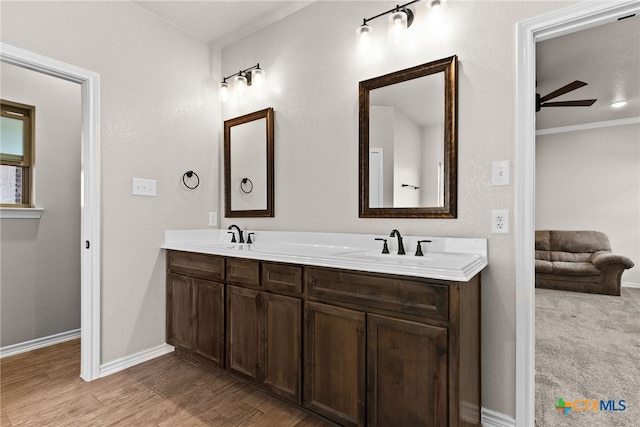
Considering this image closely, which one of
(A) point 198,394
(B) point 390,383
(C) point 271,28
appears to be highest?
(C) point 271,28

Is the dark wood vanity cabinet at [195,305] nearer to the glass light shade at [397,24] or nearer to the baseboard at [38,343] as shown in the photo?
the baseboard at [38,343]

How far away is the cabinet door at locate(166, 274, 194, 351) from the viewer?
2.36 m

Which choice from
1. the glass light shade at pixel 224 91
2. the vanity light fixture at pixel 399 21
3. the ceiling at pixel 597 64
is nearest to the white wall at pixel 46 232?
the glass light shade at pixel 224 91

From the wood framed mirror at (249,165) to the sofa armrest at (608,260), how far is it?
4766 millimetres

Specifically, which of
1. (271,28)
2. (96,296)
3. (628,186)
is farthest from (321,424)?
(628,186)

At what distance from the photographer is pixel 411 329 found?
1.35m

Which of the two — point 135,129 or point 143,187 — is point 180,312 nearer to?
point 143,187

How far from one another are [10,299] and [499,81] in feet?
12.2

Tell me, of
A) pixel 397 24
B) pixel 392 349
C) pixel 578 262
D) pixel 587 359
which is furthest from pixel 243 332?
pixel 578 262

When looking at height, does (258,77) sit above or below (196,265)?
above

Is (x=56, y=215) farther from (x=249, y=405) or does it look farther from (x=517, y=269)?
(x=517, y=269)

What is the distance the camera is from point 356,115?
7.03 ft

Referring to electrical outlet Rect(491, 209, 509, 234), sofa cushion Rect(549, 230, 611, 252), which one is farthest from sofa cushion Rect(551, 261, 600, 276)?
electrical outlet Rect(491, 209, 509, 234)

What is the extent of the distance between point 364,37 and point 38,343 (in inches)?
135
